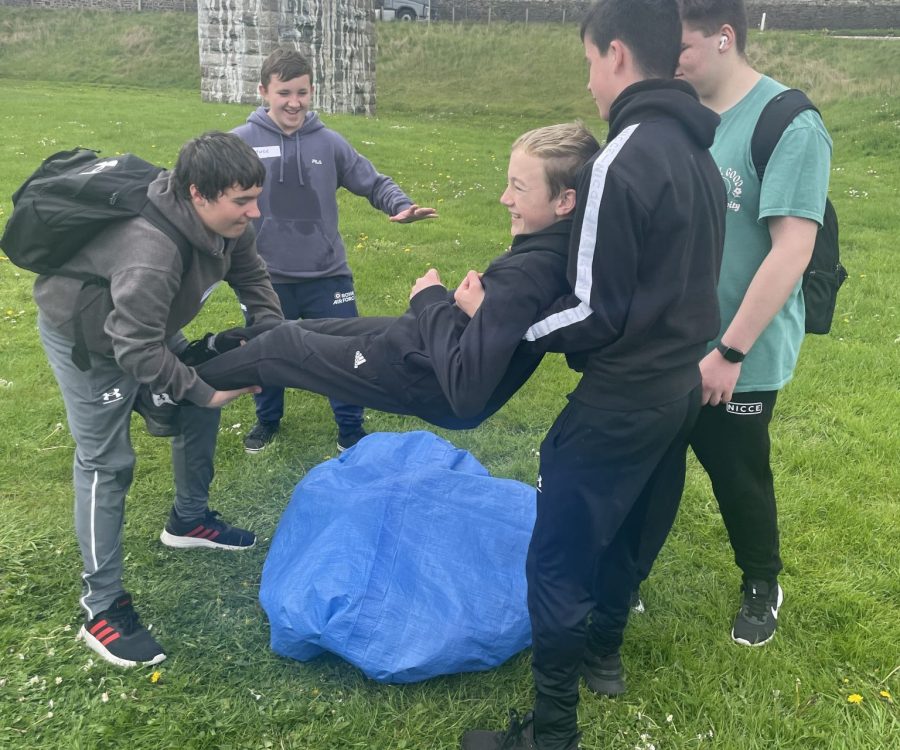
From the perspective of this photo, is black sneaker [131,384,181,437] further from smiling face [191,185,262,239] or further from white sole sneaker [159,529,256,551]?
white sole sneaker [159,529,256,551]

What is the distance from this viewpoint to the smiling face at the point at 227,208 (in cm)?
294

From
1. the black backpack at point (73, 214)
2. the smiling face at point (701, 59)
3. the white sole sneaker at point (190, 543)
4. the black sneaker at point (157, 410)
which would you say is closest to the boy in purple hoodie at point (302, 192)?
the white sole sneaker at point (190, 543)

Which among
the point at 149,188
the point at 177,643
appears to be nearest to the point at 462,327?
the point at 149,188

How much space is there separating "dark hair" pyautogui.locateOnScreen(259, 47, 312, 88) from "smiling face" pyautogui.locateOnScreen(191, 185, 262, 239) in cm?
196

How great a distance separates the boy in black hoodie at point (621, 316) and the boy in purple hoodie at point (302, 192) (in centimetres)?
253

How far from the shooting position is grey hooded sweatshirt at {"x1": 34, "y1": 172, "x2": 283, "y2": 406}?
9.34 feet

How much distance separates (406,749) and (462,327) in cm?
176

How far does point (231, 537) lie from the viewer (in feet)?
13.9

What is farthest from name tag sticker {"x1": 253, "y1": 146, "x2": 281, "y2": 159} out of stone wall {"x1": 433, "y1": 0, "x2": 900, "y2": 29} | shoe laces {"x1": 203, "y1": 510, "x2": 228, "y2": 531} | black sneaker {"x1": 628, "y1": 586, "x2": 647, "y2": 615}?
stone wall {"x1": 433, "y1": 0, "x2": 900, "y2": 29}

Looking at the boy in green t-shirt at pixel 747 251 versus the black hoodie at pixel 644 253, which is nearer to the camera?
the black hoodie at pixel 644 253

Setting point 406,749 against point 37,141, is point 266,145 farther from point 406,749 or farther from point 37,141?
point 37,141

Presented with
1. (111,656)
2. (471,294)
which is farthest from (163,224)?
(111,656)

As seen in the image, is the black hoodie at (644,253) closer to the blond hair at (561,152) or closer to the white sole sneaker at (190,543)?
the blond hair at (561,152)

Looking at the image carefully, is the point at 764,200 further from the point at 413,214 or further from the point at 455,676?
the point at 455,676
